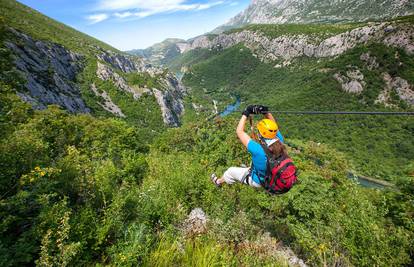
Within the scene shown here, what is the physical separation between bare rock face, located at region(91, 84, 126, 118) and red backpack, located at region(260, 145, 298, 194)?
117936 millimetres

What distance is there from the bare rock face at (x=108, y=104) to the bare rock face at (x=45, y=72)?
9.86 metres

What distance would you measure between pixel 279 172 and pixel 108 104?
125 metres

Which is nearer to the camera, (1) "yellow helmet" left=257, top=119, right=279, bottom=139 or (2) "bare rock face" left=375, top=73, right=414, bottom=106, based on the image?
(1) "yellow helmet" left=257, top=119, right=279, bottom=139

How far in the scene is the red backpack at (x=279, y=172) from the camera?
4.62 m

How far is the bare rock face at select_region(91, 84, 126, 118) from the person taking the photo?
114206mm

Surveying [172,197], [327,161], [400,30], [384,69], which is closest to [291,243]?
[172,197]

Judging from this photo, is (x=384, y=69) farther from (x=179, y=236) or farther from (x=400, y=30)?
(x=179, y=236)

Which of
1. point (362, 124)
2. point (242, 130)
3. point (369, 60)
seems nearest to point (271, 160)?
point (242, 130)

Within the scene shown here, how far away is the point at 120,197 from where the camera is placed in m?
5.58

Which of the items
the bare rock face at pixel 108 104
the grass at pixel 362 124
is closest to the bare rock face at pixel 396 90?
the grass at pixel 362 124

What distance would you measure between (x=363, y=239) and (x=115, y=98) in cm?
13033

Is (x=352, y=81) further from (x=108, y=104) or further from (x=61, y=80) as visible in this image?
(x=61, y=80)

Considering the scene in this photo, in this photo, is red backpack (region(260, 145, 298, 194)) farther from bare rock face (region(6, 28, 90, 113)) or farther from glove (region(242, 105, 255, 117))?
bare rock face (region(6, 28, 90, 113))

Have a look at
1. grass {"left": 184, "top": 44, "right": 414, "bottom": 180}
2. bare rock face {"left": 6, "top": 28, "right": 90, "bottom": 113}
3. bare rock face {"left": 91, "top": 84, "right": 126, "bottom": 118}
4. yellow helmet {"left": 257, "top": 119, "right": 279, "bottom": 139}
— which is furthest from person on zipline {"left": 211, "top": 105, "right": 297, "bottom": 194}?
bare rock face {"left": 91, "top": 84, "right": 126, "bottom": 118}
